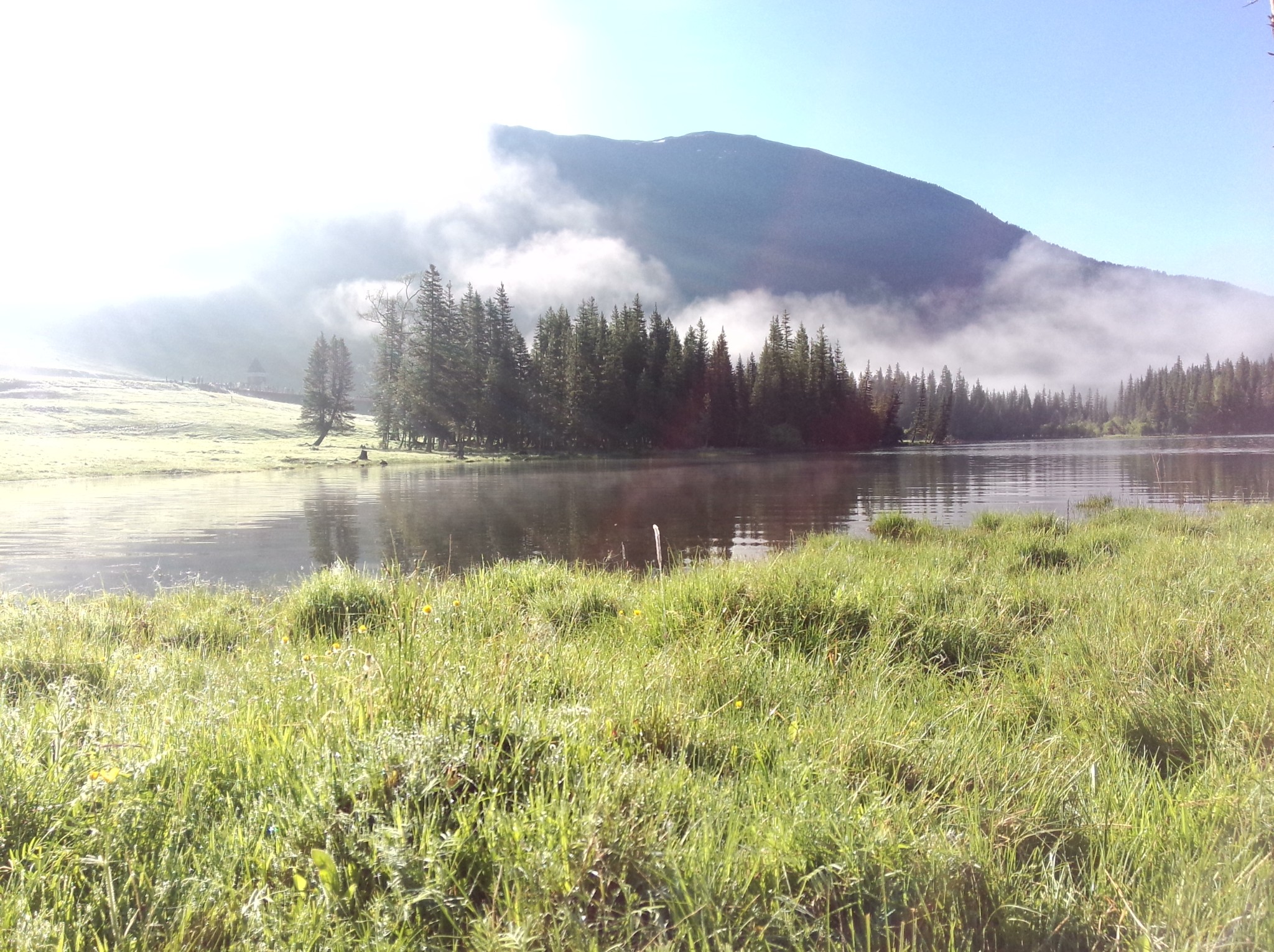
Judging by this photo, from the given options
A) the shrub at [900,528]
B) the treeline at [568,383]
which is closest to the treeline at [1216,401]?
the treeline at [568,383]

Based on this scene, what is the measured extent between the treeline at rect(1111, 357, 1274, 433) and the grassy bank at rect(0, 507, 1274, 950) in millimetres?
196831

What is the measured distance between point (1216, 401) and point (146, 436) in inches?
8563

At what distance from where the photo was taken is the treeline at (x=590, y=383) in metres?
65.9

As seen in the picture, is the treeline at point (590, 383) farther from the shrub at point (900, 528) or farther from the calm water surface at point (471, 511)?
the shrub at point (900, 528)

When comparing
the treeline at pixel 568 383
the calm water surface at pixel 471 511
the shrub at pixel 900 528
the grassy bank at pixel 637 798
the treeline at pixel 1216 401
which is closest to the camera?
the grassy bank at pixel 637 798

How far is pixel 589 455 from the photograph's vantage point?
67312 millimetres

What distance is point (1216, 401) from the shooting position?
161 metres

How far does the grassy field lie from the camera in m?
39.6

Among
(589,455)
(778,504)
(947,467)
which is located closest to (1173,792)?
(778,504)

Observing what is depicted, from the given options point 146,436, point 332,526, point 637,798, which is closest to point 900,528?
point 637,798

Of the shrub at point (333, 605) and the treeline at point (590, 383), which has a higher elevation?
the treeline at point (590, 383)

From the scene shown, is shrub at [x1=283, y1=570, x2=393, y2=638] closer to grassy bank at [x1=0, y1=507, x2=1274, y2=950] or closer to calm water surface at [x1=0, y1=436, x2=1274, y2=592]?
grassy bank at [x1=0, y1=507, x2=1274, y2=950]

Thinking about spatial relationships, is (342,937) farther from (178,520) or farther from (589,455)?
(589,455)

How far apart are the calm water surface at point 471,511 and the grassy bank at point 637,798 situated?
743 cm
